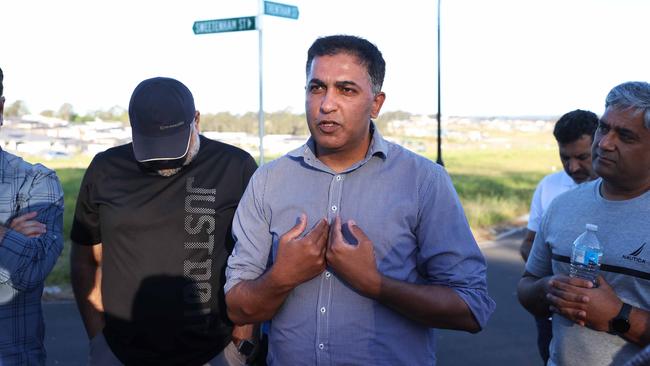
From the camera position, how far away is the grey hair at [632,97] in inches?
102

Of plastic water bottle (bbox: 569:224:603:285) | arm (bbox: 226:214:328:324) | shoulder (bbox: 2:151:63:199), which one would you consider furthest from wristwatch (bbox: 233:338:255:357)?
plastic water bottle (bbox: 569:224:603:285)

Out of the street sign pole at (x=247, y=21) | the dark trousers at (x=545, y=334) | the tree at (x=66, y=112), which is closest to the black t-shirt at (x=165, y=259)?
the dark trousers at (x=545, y=334)

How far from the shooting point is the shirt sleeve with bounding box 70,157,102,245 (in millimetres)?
3057

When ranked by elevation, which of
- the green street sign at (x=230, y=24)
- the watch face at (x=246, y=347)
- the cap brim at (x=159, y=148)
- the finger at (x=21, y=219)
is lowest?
the watch face at (x=246, y=347)

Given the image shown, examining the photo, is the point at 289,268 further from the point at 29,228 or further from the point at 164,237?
the point at 29,228

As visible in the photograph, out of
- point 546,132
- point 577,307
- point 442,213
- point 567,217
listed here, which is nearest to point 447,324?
point 442,213

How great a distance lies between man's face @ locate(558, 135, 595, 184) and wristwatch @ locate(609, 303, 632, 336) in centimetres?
174

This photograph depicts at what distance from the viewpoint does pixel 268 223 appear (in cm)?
248

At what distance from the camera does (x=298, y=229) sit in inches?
87.1

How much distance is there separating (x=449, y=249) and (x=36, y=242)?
164cm

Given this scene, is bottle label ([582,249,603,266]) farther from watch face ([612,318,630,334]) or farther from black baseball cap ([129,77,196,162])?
black baseball cap ([129,77,196,162])

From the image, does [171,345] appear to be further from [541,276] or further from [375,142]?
[541,276]

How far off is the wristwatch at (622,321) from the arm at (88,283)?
7.05 ft

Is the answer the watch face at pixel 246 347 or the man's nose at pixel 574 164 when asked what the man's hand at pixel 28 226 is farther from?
the man's nose at pixel 574 164
